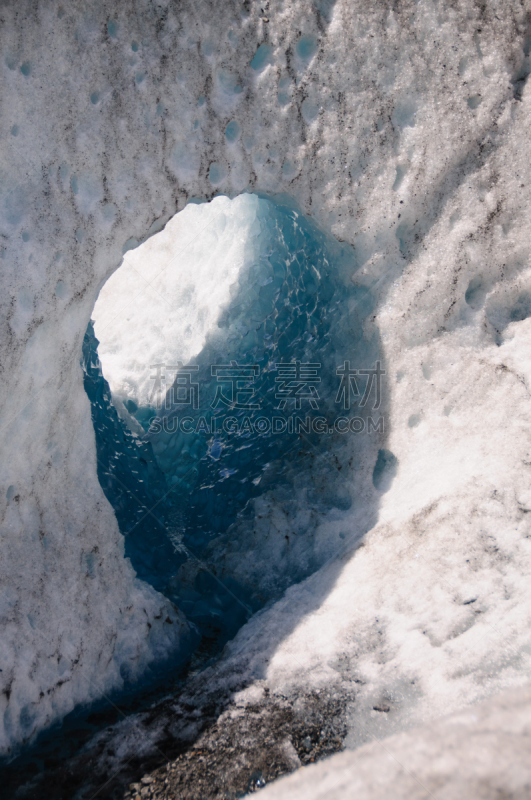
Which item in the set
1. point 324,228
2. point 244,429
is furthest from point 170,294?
point 324,228

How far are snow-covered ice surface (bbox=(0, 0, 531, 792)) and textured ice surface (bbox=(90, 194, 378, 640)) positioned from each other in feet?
0.77

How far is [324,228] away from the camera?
2.77 m

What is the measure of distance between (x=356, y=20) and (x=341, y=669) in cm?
281

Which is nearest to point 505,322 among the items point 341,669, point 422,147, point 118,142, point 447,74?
point 422,147

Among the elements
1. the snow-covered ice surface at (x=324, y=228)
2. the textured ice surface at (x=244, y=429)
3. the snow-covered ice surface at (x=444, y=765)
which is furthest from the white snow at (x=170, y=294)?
the snow-covered ice surface at (x=444, y=765)

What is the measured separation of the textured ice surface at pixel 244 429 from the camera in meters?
3.00

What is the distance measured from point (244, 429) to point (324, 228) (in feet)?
4.20

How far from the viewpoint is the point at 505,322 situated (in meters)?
2.68

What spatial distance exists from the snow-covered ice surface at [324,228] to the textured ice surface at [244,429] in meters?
0.23

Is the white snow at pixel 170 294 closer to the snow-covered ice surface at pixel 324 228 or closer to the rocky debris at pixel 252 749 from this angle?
the snow-covered ice surface at pixel 324 228

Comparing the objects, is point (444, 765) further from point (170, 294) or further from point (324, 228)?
point (170, 294)

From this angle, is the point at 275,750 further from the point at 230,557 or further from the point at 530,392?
the point at 530,392

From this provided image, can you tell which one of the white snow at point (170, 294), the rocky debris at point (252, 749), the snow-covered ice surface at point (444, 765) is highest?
the white snow at point (170, 294)

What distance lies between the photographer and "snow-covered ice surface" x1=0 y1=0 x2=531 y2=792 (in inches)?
84.9
